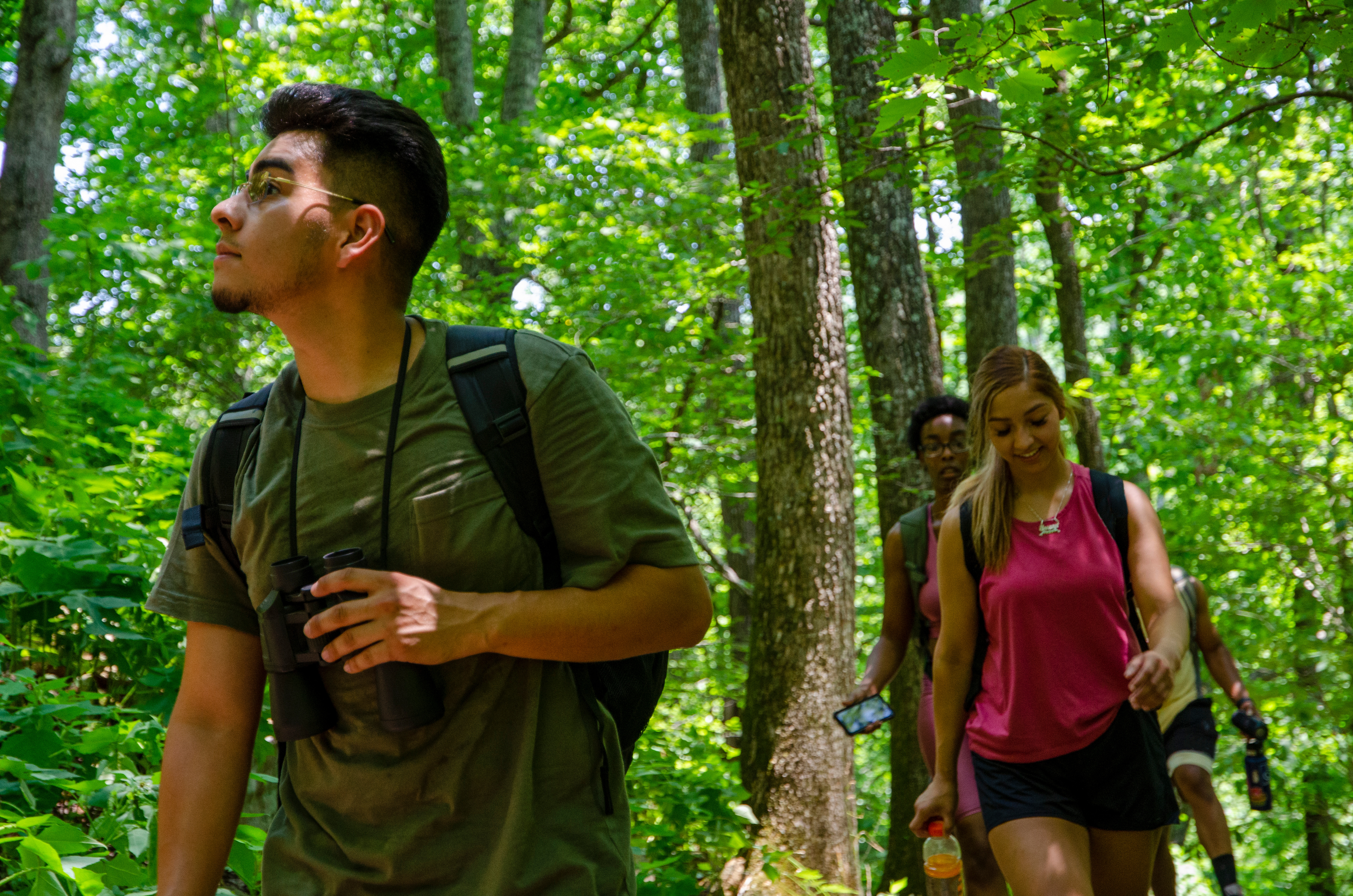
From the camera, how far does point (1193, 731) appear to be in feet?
17.5

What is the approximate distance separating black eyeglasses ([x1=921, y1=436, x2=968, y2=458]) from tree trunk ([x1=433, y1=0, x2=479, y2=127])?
8.13 metres

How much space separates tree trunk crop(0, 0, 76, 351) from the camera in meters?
8.73

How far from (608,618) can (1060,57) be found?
2473 millimetres

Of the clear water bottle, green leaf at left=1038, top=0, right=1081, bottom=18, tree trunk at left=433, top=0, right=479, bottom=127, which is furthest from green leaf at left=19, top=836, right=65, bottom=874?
tree trunk at left=433, top=0, right=479, bottom=127

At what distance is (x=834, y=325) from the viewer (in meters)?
6.33

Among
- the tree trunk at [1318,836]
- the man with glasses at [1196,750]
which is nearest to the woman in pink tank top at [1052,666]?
the man with glasses at [1196,750]

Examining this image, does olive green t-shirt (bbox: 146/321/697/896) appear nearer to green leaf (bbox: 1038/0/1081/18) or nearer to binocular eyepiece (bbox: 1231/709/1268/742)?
green leaf (bbox: 1038/0/1081/18)

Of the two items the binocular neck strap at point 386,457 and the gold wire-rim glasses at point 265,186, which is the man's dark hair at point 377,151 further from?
the binocular neck strap at point 386,457

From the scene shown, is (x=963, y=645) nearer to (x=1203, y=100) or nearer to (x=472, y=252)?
(x=1203, y=100)

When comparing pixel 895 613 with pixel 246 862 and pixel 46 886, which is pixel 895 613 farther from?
pixel 46 886

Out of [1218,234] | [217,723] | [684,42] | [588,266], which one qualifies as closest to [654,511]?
[217,723]

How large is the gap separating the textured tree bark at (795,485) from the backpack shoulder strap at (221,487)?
4408 mm

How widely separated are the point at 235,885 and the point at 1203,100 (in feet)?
21.0

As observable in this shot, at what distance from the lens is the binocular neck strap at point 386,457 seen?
5.56 feet
